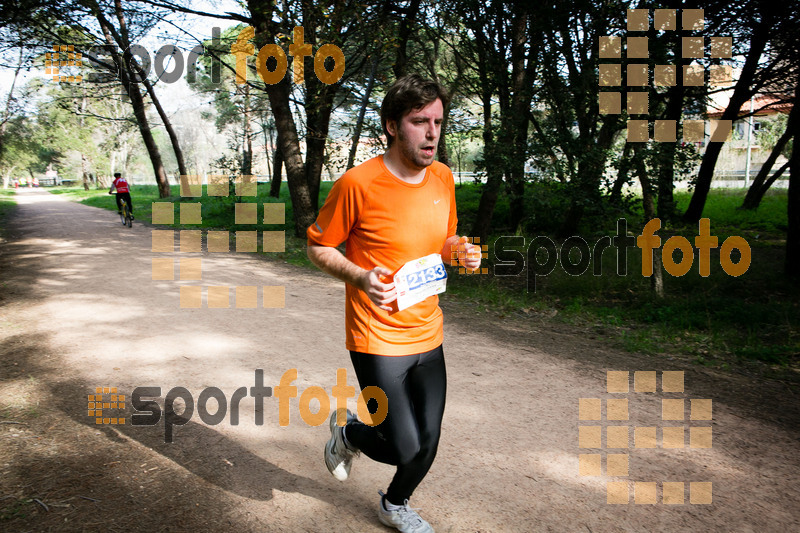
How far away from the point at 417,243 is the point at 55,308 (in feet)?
22.6

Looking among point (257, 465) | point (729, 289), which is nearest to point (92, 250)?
point (257, 465)

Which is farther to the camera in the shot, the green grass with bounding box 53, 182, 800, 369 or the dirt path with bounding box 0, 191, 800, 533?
the green grass with bounding box 53, 182, 800, 369

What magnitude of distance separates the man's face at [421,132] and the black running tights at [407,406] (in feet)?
3.15

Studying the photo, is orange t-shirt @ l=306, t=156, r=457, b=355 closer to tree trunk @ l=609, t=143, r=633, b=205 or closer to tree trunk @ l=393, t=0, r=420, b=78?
tree trunk @ l=609, t=143, r=633, b=205

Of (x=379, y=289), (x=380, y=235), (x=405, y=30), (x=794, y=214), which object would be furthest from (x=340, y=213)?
(x=405, y=30)

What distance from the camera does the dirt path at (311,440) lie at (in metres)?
3.09

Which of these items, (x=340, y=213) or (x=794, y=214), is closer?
(x=340, y=213)

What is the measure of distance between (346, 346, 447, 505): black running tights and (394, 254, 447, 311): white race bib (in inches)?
12.4

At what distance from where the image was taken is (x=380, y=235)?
8.26 ft

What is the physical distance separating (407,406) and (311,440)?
1.68m

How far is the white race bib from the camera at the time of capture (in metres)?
2.41

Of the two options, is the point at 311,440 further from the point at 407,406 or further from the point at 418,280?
the point at 418,280

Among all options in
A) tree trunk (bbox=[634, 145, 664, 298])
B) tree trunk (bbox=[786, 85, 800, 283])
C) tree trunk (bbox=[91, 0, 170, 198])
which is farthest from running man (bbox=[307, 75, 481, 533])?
tree trunk (bbox=[91, 0, 170, 198])

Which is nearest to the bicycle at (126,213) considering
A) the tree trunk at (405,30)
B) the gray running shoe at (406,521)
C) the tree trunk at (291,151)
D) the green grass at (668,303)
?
the tree trunk at (291,151)
